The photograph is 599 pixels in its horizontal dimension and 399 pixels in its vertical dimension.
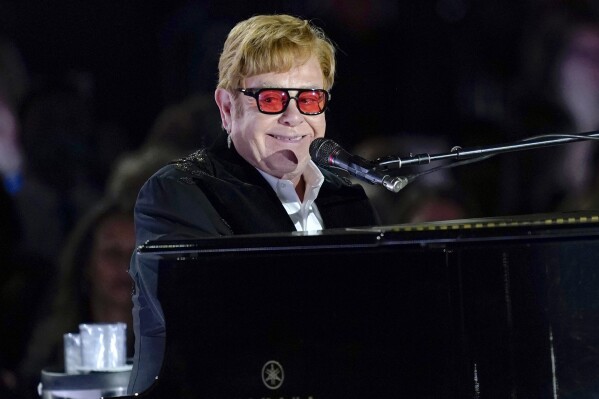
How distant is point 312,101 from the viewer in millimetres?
2770

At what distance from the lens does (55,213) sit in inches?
189

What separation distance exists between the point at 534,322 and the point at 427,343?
0.19 meters

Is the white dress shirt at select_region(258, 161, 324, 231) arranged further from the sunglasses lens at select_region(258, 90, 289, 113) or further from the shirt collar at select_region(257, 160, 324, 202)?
the sunglasses lens at select_region(258, 90, 289, 113)

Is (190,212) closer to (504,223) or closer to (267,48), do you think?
(267,48)

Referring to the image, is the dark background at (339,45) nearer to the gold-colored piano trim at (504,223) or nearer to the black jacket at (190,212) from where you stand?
the black jacket at (190,212)

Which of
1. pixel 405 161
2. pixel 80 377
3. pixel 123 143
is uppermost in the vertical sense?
pixel 123 143

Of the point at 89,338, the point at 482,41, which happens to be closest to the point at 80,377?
the point at 89,338

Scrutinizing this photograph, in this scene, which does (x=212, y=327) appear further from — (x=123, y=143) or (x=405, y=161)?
(x=123, y=143)

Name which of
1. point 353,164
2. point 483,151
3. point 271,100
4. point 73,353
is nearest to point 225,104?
point 271,100

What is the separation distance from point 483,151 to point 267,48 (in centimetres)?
73

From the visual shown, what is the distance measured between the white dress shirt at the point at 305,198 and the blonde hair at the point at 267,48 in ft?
0.87

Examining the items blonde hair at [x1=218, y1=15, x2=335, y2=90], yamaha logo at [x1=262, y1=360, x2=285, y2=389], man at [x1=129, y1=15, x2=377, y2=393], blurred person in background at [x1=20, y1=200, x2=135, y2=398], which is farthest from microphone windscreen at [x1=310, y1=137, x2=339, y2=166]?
blurred person in background at [x1=20, y1=200, x2=135, y2=398]

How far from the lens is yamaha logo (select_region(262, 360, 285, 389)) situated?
77.9 inches

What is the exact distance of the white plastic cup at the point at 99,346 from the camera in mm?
3410
